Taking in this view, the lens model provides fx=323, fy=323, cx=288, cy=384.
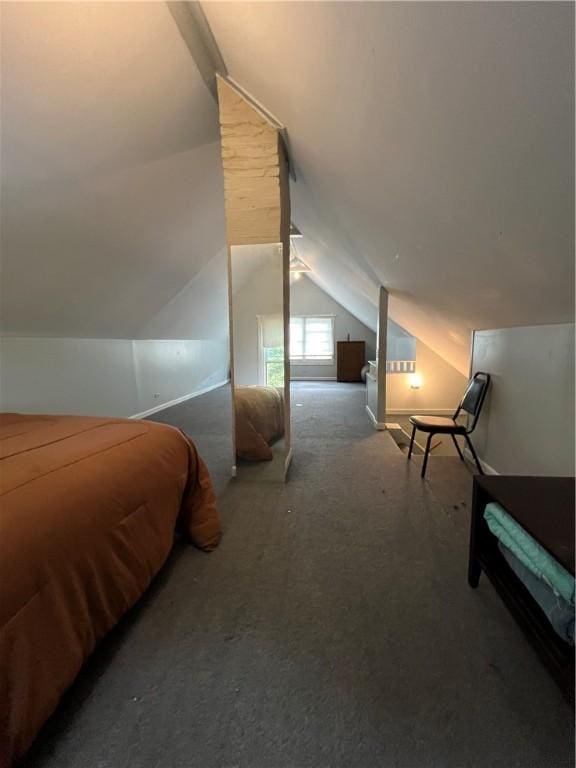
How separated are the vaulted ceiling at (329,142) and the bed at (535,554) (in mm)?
991

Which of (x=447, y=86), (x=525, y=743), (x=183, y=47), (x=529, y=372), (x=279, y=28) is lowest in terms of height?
(x=525, y=743)

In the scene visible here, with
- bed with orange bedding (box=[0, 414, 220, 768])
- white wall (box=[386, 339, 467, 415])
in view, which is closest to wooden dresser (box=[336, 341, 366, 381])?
white wall (box=[386, 339, 467, 415])

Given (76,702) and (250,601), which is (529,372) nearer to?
(250,601)

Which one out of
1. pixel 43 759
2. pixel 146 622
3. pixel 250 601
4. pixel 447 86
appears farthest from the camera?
pixel 250 601

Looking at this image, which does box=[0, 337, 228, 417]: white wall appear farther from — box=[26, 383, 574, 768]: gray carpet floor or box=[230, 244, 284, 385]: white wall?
box=[26, 383, 574, 768]: gray carpet floor

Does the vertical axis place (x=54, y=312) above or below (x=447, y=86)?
below

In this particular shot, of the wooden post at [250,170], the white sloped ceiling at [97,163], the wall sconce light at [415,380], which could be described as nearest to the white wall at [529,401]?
the wooden post at [250,170]

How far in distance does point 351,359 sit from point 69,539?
783 cm

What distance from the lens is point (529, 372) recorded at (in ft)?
7.59

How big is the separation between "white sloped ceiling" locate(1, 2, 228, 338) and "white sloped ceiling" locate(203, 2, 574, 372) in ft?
1.73

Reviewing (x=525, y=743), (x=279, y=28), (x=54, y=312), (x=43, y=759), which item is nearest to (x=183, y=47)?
(x=279, y=28)

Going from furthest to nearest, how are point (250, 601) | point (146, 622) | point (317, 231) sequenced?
1. point (317, 231)
2. point (250, 601)
3. point (146, 622)

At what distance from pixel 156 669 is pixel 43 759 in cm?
32

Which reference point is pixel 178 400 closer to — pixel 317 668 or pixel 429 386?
pixel 429 386
